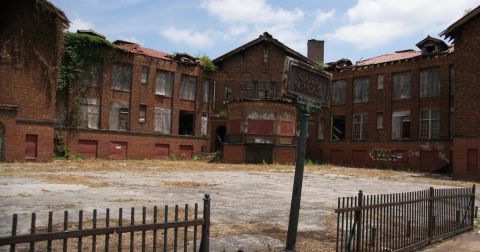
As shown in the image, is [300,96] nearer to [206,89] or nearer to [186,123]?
[206,89]

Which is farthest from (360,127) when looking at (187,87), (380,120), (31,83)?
(31,83)

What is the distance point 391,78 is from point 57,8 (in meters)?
27.0

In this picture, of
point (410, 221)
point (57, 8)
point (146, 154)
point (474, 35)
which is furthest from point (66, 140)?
point (410, 221)

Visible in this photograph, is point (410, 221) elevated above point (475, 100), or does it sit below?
below

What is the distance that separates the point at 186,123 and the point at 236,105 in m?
8.33

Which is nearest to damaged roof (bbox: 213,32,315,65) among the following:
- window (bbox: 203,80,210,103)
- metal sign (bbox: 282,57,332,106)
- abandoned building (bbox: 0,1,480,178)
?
abandoned building (bbox: 0,1,480,178)

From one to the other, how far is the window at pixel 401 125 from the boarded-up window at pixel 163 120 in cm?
1962

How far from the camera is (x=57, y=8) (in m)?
30.7

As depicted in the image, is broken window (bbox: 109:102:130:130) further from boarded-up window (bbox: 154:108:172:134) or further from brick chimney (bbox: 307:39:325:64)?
brick chimney (bbox: 307:39:325:64)

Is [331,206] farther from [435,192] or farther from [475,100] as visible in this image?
[475,100]

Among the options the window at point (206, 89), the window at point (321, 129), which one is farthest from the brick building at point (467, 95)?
the window at point (206, 89)

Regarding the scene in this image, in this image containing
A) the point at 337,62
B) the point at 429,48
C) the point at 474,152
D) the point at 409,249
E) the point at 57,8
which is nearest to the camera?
the point at 409,249

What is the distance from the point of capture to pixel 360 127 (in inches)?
1699

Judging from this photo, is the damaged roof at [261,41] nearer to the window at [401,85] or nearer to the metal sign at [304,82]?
the window at [401,85]
